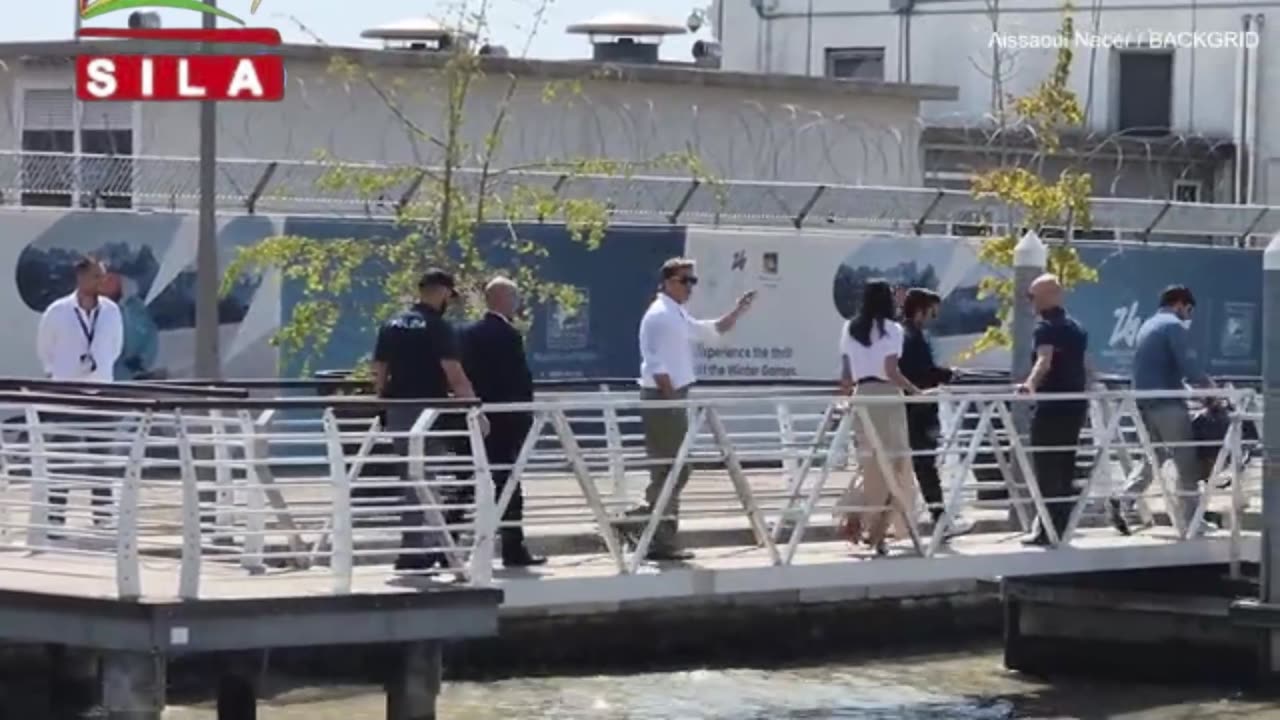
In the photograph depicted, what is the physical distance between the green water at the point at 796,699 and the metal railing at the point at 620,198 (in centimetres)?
386

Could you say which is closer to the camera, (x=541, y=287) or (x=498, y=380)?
(x=498, y=380)

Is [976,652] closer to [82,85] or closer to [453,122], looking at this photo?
[453,122]

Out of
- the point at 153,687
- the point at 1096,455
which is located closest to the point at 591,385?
the point at 1096,455

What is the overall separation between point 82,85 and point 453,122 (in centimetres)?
641

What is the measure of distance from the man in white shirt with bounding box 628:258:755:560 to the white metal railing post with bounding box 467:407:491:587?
1.61m

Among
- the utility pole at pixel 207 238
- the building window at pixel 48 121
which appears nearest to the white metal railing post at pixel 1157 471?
the utility pole at pixel 207 238

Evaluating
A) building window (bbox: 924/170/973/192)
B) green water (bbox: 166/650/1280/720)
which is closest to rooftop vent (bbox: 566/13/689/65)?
building window (bbox: 924/170/973/192)

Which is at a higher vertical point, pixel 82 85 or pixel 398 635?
pixel 82 85

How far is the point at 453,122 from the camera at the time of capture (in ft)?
67.9

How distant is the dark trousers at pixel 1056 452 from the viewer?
18.0 m

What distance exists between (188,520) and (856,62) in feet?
118

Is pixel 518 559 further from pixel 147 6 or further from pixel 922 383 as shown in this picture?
pixel 147 6

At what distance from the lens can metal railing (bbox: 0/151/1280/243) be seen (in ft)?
83.3

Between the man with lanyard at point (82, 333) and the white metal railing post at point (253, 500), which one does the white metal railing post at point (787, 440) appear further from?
the man with lanyard at point (82, 333)
